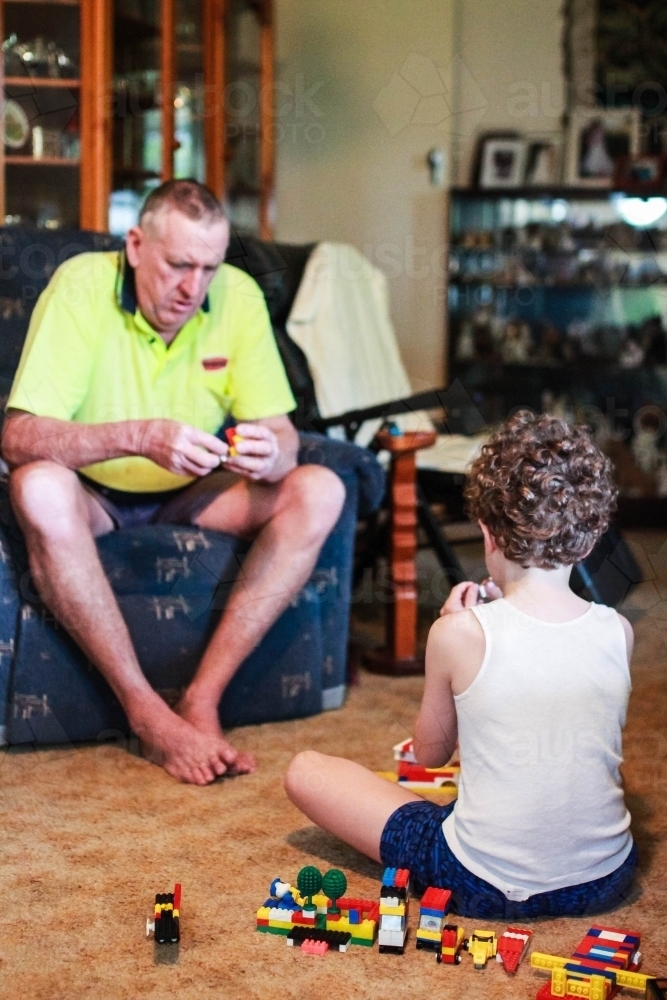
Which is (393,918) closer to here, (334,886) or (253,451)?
(334,886)

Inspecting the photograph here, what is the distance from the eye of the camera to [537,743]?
1271mm

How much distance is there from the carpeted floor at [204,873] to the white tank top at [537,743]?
102 millimetres

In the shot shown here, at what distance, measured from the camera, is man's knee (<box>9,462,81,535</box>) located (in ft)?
5.78

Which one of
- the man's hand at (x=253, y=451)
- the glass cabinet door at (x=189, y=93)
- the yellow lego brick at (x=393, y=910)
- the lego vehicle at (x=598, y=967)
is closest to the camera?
the lego vehicle at (x=598, y=967)

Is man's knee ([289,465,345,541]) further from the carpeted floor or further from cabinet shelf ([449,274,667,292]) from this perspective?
cabinet shelf ([449,274,667,292])

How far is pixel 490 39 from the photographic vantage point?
13.9ft

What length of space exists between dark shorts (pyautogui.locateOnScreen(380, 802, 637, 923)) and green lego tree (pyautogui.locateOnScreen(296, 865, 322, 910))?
0.36ft

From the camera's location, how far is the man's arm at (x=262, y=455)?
181 cm

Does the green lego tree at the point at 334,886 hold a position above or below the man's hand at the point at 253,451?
below

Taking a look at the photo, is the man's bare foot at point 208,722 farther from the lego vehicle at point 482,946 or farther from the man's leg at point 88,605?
the lego vehicle at point 482,946

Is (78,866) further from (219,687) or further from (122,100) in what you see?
(122,100)

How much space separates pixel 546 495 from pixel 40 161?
2.37 metres

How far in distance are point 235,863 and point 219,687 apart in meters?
0.43

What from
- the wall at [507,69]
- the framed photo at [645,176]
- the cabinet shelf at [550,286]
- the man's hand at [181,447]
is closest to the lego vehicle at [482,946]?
the man's hand at [181,447]
